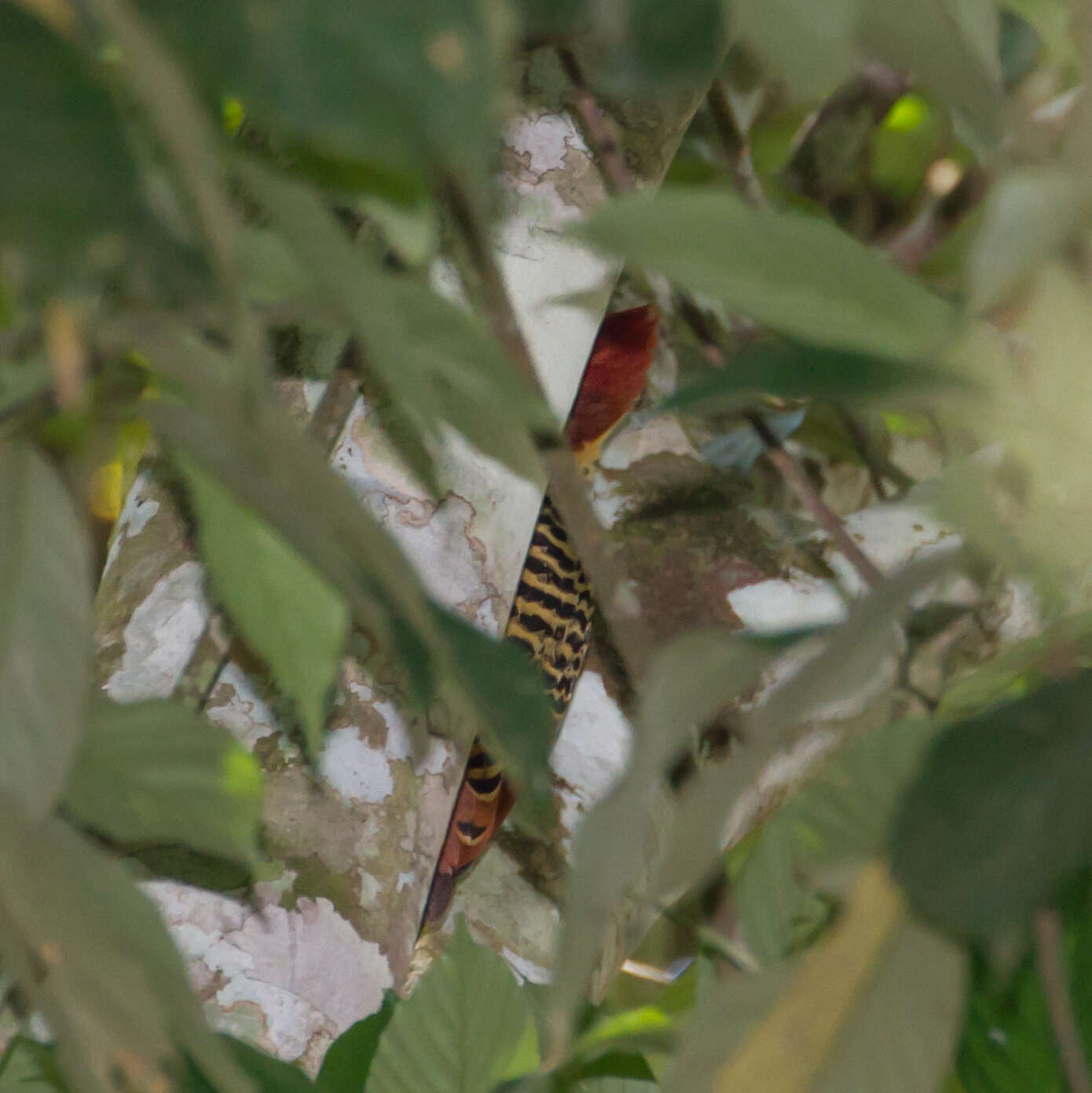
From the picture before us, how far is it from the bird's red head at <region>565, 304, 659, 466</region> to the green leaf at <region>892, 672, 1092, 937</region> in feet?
4.01

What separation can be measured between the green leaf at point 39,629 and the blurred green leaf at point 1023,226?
0.19 m

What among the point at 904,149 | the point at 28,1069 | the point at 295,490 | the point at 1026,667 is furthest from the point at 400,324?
the point at 904,149

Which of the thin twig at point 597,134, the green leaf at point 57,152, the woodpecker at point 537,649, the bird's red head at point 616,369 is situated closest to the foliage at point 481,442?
the green leaf at point 57,152

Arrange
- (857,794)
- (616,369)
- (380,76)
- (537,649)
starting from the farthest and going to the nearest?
(616,369) < (537,649) < (857,794) < (380,76)

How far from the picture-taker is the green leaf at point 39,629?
0.71 ft

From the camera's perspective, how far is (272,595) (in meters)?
0.33

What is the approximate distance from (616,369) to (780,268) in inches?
51.2

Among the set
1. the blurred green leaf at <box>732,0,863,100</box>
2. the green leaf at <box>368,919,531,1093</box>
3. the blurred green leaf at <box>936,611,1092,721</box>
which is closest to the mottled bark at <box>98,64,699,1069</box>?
the green leaf at <box>368,919,531,1093</box>

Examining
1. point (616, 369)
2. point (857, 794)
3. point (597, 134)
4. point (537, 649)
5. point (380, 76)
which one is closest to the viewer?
point (380, 76)

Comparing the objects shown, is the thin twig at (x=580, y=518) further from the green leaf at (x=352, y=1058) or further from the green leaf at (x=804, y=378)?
the green leaf at (x=352, y=1058)

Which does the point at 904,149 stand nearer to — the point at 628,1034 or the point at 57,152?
the point at 628,1034

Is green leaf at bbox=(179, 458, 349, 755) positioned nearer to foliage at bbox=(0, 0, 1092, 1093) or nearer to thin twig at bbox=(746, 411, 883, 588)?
foliage at bbox=(0, 0, 1092, 1093)

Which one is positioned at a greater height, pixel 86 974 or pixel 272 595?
pixel 272 595

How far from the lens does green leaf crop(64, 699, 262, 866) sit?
1.02ft
